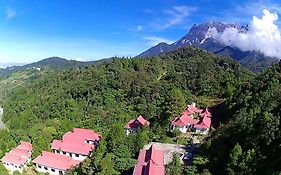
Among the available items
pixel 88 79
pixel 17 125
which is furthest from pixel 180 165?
pixel 88 79

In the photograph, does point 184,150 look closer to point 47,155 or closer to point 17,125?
point 47,155

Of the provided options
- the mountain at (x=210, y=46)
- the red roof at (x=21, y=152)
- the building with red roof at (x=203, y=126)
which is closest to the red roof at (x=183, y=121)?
the building with red roof at (x=203, y=126)

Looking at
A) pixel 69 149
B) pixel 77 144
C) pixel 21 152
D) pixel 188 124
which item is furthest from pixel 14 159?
pixel 188 124

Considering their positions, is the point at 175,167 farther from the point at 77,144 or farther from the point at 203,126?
the point at 77,144

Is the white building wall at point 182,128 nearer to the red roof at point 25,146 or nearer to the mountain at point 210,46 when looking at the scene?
the red roof at point 25,146

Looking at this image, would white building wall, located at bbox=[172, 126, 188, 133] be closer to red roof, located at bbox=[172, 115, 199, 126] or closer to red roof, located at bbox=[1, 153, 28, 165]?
red roof, located at bbox=[172, 115, 199, 126]

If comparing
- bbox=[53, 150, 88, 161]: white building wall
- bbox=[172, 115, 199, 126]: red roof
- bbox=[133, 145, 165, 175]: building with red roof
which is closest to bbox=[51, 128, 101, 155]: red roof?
bbox=[53, 150, 88, 161]: white building wall
